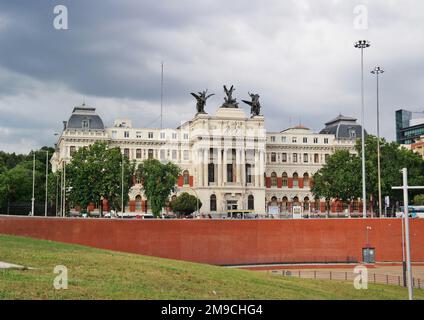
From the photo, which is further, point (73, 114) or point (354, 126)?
point (354, 126)

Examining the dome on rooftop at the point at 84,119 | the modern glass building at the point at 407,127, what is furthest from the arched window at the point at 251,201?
the modern glass building at the point at 407,127

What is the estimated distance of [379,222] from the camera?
60.1 m

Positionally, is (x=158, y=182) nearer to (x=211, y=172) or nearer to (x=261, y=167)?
(x=211, y=172)

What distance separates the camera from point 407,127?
6270 inches

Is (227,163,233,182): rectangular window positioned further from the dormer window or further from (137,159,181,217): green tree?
the dormer window

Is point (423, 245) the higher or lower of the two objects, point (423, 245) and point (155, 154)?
the lower

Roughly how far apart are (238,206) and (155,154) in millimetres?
17748

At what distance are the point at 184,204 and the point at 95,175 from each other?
15425mm

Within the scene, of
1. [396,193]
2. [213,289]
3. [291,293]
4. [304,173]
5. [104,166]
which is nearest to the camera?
[213,289]

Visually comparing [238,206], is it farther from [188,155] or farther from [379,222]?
[379,222]

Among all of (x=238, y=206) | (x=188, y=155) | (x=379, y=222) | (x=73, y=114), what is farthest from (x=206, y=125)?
(x=379, y=222)

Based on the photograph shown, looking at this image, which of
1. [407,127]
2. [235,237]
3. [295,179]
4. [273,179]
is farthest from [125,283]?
[407,127]

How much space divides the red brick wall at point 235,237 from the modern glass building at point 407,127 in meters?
95.9

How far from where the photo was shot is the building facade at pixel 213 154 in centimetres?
9906
